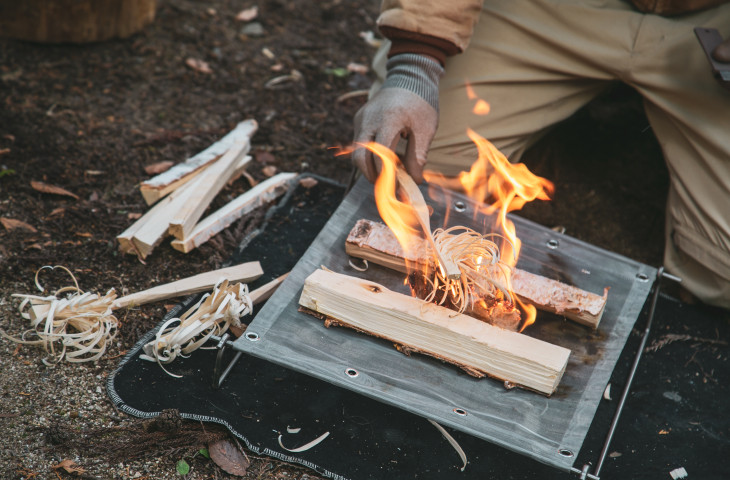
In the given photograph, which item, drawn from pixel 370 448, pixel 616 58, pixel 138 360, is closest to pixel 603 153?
pixel 616 58

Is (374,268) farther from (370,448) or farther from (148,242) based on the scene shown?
(148,242)

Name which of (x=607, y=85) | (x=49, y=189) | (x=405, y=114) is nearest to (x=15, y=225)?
(x=49, y=189)

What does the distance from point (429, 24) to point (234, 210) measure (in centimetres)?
119

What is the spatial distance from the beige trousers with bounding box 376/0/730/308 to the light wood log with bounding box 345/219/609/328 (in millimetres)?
773

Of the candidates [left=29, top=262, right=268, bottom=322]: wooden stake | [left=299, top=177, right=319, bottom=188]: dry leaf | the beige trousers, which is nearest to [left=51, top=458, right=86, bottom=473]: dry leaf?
[left=29, top=262, right=268, bottom=322]: wooden stake

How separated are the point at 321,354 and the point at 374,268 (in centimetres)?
46

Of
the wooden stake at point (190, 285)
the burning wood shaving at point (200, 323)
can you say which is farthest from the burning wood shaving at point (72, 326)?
the burning wood shaving at point (200, 323)

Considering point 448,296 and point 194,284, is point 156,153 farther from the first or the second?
point 448,296

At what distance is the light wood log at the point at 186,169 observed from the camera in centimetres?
290

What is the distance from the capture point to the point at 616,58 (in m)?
2.87

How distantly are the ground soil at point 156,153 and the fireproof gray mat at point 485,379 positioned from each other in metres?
0.43

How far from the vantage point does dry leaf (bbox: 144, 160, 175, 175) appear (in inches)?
126

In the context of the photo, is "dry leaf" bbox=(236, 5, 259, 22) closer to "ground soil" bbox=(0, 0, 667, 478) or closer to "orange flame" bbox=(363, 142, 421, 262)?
"ground soil" bbox=(0, 0, 667, 478)

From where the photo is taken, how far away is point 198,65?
403cm
